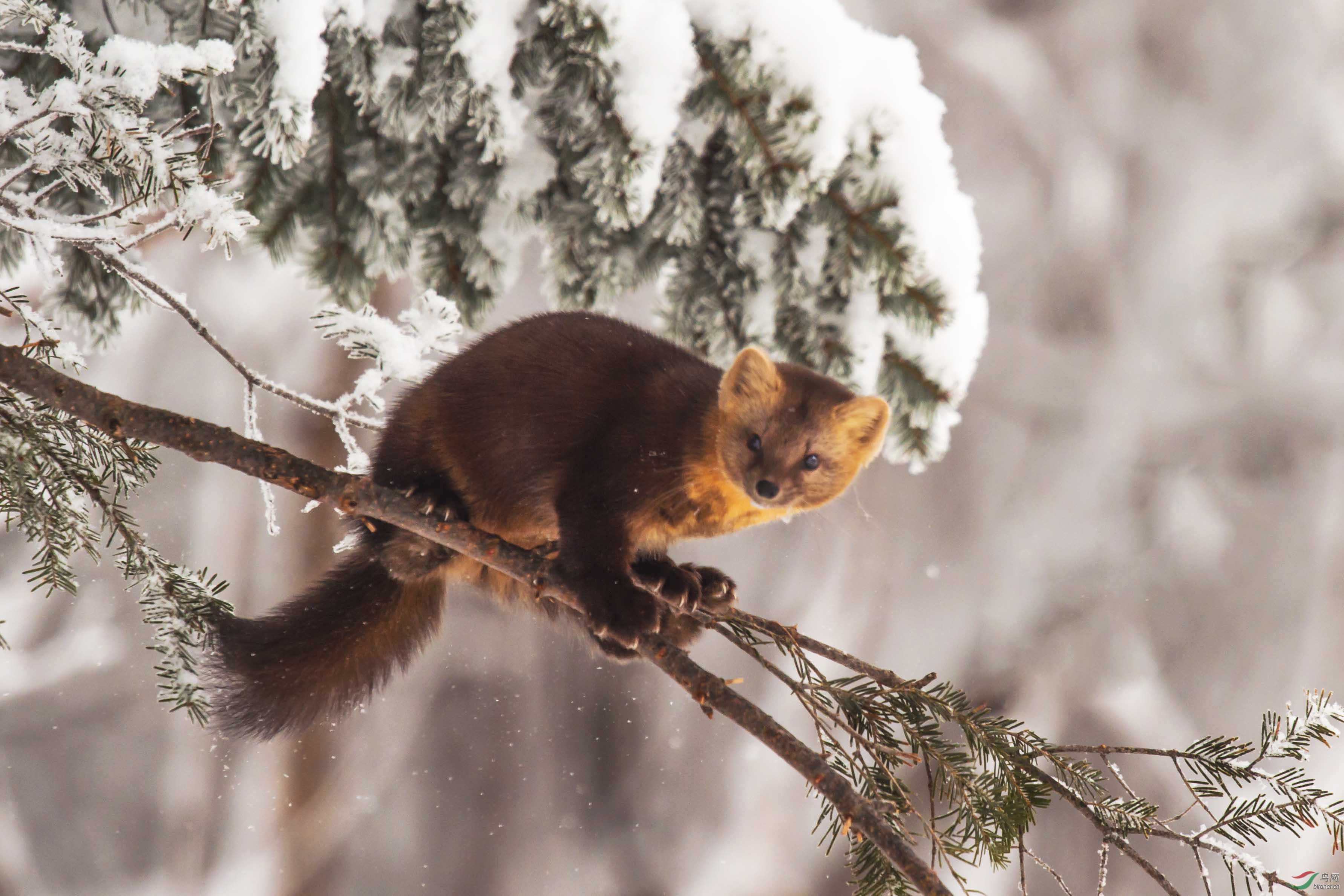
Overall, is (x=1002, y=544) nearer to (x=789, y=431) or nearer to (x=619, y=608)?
(x=789, y=431)

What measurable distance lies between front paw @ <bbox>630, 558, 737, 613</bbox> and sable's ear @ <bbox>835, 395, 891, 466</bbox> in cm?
29

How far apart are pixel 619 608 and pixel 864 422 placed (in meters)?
0.44

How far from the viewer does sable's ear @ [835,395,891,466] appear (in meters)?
1.40

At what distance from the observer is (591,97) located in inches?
63.0

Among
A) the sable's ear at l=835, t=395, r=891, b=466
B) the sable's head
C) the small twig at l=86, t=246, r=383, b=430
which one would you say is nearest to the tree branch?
the small twig at l=86, t=246, r=383, b=430

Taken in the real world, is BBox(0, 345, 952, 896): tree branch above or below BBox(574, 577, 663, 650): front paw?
below

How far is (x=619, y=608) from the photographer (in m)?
1.29

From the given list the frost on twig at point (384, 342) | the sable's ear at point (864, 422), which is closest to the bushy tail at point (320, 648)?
the frost on twig at point (384, 342)

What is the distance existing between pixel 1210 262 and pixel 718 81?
235 centimetres

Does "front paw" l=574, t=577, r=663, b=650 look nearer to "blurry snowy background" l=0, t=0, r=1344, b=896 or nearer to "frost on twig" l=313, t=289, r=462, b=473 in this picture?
"frost on twig" l=313, t=289, r=462, b=473

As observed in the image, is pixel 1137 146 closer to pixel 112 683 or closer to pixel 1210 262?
pixel 1210 262

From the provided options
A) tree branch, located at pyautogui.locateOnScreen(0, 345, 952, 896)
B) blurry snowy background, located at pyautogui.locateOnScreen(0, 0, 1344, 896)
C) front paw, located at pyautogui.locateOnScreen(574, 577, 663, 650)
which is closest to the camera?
tree branch, located at pyautogui.locateOnScreen(0, 345, 952, 896)

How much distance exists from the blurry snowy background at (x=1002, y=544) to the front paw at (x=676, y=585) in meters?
1.55

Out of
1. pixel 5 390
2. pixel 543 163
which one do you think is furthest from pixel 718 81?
pixel 5 390
